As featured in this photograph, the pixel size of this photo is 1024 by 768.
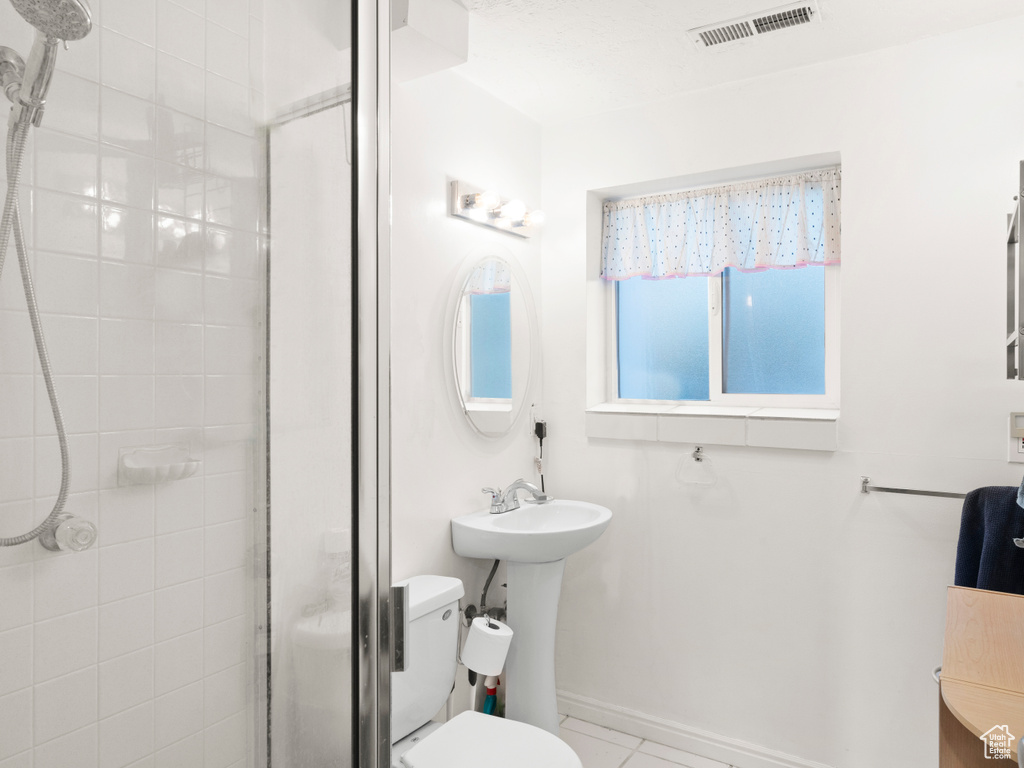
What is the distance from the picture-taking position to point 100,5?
0.57 metres

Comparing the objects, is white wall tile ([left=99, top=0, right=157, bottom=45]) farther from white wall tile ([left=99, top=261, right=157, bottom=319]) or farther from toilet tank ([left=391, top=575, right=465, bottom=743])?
toilet tank ([left=391, top=575, right=465, bottom=743])

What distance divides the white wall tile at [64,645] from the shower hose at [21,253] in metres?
0.08

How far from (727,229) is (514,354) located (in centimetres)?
91

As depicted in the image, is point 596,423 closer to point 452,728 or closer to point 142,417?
point 452,728

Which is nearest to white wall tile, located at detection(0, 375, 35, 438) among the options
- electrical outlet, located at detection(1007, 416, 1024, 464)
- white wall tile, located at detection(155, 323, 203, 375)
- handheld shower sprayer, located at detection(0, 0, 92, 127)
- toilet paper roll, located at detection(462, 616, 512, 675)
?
white wall tile, located at detection(155, 323, 203, 375)

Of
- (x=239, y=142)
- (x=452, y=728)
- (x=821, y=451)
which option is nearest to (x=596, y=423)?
(x=821, y=451)

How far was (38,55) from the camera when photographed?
0.53m

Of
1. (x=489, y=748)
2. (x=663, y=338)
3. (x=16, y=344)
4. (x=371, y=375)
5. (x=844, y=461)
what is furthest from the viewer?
(x=663, y=338)

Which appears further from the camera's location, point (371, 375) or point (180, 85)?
point (371, 375)

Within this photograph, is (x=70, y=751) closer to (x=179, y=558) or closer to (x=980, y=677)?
(x=179, y=558)

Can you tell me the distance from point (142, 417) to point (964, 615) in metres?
1.68

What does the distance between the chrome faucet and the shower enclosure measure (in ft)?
4.73

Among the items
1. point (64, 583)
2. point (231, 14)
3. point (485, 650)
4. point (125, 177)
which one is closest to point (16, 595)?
point (64, 583)

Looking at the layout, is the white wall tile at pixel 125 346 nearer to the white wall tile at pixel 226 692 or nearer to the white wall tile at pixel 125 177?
the white wall tile at pixel 125 177
